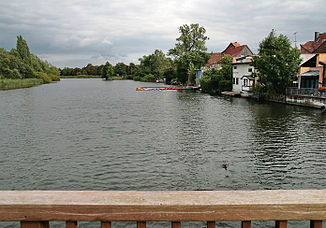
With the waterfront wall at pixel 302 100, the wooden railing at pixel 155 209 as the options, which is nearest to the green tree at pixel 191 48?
the waterfront wall at pixel 302 100

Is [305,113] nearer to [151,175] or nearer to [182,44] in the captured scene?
[151,175]

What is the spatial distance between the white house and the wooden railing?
1984 inches

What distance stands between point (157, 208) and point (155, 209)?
0.02 m

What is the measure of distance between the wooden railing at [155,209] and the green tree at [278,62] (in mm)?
41892

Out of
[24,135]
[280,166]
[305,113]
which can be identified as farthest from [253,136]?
[24,135]

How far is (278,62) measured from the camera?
134 feet

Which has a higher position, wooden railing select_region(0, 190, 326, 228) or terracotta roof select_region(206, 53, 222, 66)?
terracotta roof select_region(206, 53, 222, 66)

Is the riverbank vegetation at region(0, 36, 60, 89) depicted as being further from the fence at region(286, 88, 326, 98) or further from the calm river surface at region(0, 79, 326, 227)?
the fence at region(286, 88, 326, 98)

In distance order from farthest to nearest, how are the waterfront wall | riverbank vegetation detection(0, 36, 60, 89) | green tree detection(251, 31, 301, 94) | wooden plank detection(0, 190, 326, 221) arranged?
riverbank vegetation detection(0, 36, 60, 89)
green tree detection(251, 31, 301, 94)
the waterfront wall
wooden plank detection(0, 190, 326, 221)

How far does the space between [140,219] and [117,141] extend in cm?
1660

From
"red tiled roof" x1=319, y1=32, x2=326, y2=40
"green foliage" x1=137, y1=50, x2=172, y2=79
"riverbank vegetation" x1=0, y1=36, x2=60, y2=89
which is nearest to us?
"red tiled roof" x1=319, y1=32, x2=326, y2=40

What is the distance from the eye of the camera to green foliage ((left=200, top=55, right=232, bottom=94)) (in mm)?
61987

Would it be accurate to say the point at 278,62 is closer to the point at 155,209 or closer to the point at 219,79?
the point at 219,79

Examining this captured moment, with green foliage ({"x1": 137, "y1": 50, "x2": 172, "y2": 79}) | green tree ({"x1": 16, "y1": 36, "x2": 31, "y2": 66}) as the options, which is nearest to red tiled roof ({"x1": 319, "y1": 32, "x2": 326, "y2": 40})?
green foliage ({"x1": 137, "y1": 50, "x2": 172, "y2": 79})
